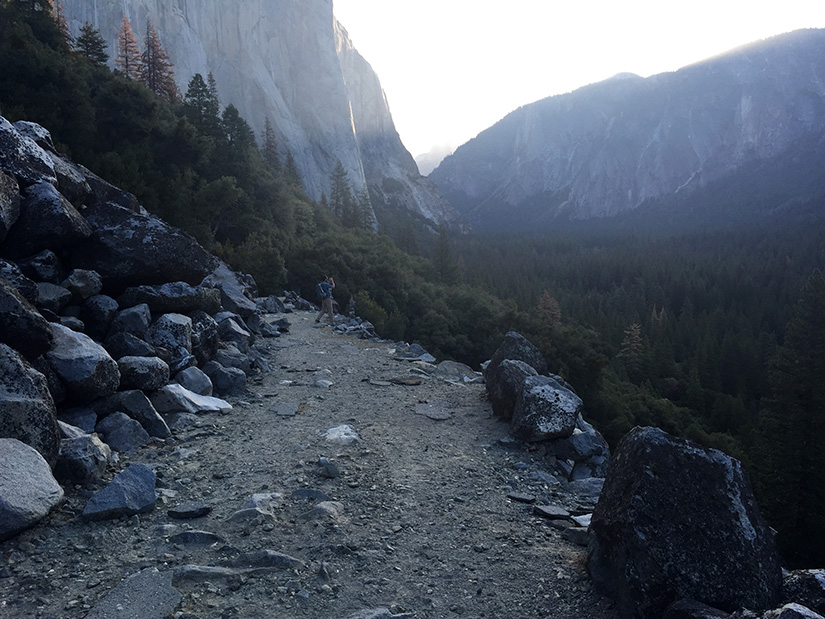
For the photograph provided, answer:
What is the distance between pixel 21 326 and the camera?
605 centimetres

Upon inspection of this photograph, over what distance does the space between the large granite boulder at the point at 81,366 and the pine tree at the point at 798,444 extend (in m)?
24.7

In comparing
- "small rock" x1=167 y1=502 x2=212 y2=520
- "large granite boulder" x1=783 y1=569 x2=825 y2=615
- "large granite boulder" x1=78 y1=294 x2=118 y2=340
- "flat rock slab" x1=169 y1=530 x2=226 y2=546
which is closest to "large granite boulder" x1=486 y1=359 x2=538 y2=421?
"large granite boulder" x1=783 y1=569 x2=825 y2=615

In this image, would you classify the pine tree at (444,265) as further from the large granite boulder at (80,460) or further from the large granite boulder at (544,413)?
the large granite boulder at (80,460)

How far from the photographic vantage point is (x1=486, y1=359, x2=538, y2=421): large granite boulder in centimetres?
915

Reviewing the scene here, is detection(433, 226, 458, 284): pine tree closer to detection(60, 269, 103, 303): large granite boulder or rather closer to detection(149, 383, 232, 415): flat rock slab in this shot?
detection(149, 383, 232, 415): flat rock slab

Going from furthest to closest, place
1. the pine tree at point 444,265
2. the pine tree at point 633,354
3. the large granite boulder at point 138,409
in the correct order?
the pine tree at point 444,265 < the pine tree at point 633,354 < the large granite boulder at point 138,409

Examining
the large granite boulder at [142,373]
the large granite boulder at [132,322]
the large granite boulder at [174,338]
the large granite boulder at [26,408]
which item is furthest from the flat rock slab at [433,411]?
the large granite boulder at [26,408]

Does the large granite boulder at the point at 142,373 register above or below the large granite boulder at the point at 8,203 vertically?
below

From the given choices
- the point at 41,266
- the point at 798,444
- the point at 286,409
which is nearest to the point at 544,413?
the point at 286,409

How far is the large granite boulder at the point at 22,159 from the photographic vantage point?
809 centimetres

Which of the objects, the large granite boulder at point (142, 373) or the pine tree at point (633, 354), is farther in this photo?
the pine tree at point (633, 354)

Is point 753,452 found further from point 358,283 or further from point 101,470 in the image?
point 101,470

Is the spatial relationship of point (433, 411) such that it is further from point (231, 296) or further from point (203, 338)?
point (231, 296)

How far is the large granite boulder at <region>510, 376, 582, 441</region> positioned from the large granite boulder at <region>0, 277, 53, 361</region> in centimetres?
679
